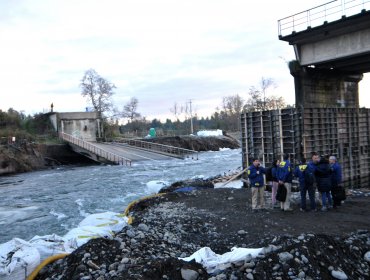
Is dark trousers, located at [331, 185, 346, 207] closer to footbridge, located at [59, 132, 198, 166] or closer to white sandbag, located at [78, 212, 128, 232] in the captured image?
white sandbag, located at [78, 212, 128, 232]

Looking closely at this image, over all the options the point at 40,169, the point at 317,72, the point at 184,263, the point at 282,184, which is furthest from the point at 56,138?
the point at 184,263

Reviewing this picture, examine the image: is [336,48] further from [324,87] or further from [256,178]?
[256,178]

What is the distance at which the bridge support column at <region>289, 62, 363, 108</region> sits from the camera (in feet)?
67.3

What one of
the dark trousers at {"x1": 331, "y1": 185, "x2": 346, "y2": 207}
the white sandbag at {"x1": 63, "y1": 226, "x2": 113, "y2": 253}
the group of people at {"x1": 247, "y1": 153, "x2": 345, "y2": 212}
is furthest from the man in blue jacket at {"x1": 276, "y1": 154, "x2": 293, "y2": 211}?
the white sandbag at {"x1": 63, "y1": 226, "x2": 113, "y2": 253}

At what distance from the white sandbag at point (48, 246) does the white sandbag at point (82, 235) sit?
151mm

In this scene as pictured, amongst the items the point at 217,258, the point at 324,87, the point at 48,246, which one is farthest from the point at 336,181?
the point at 324,87

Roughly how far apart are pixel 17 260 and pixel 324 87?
20369 millimetres

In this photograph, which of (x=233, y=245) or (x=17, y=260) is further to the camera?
(x=233, y=245)

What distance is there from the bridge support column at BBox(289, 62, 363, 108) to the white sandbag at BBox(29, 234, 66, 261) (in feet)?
51.0

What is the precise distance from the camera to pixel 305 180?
10680 mm

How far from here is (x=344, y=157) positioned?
60.0 feet

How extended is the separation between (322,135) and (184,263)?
1280 centimetres

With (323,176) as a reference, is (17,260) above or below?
below

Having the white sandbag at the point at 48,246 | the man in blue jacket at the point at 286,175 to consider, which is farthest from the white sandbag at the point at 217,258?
the man in blue jacket at the point at 286,175
